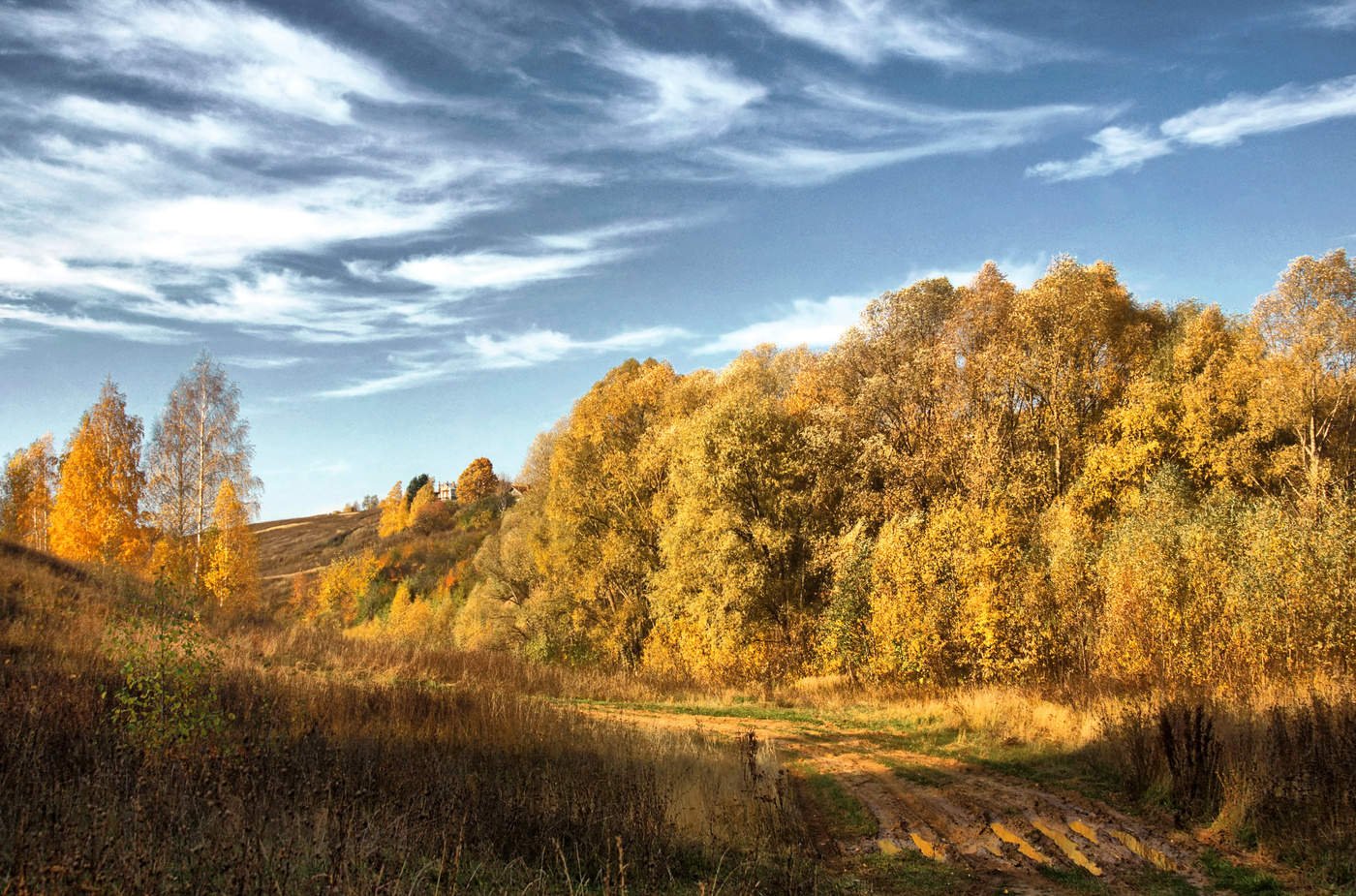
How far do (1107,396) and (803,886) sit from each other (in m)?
32.2

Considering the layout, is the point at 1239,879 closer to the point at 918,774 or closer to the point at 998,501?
the point at 918,774

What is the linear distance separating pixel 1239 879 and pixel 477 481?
424 feet

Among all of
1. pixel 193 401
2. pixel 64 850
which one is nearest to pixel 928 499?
pixel 64 850

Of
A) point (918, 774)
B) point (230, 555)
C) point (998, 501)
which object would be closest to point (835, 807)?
point (918, 774)

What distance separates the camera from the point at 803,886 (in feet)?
21.8

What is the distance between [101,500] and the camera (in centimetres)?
4494

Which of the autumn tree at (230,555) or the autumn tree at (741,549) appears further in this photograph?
the autumn tree at (230,555)

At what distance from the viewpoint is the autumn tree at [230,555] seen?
4284 cm

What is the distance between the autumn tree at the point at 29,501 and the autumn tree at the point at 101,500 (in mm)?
14141

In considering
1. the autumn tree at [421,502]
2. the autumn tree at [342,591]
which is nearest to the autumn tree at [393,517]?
the autumn tree at [421,502]

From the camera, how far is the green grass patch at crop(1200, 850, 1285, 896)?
8.77 meters

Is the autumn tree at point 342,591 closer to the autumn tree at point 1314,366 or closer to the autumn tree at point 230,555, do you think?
the autumn tree at point 230,555

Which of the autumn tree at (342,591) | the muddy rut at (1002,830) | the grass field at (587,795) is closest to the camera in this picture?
the grass field at (587,795)

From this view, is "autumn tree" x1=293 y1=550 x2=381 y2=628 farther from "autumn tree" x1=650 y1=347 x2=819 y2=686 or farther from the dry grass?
the dry grass
